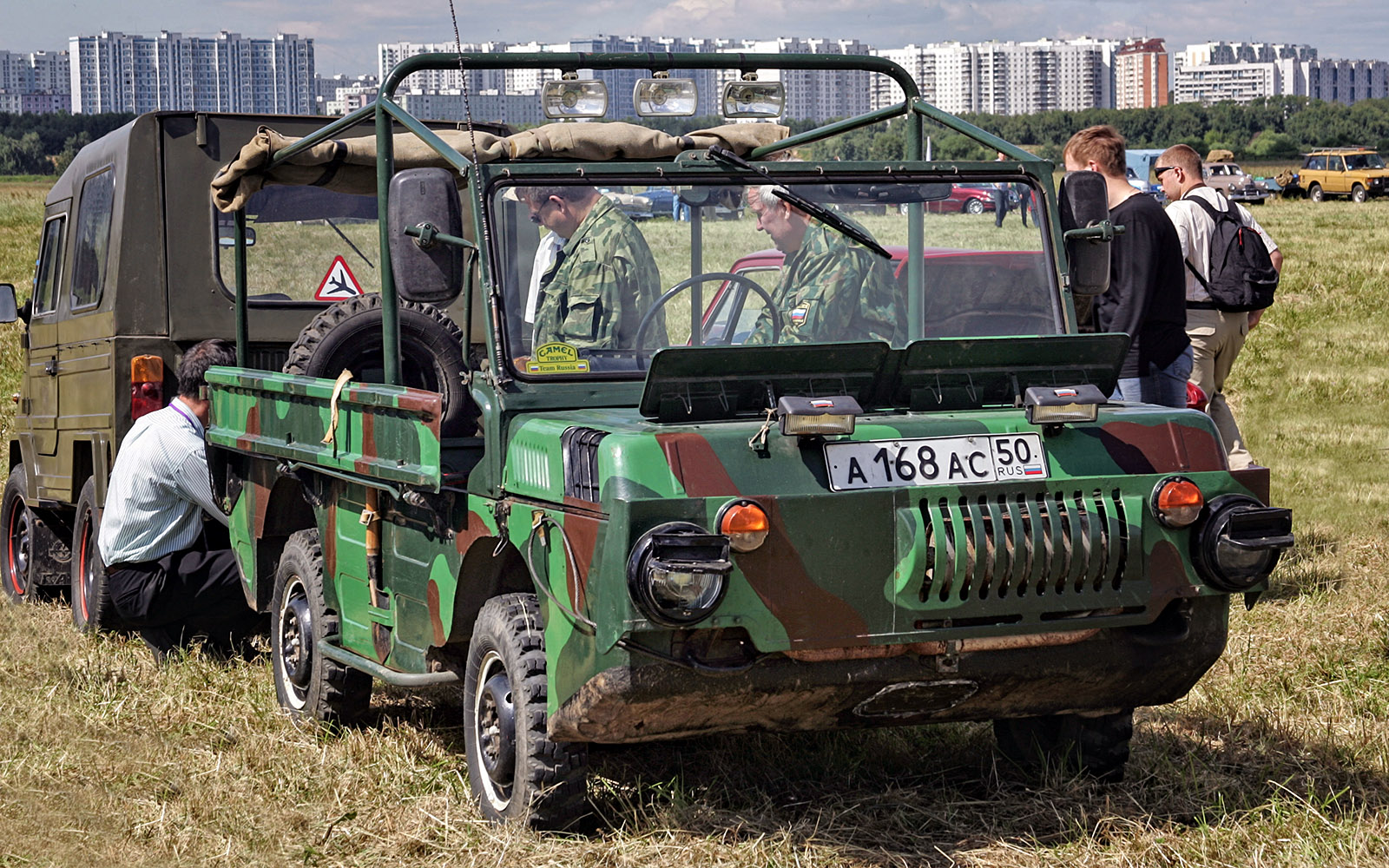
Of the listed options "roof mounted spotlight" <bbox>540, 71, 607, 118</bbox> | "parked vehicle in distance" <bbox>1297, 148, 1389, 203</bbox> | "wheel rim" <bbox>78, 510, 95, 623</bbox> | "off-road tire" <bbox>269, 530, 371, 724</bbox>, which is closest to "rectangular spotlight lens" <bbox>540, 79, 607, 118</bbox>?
"roof mounted spotlight" <bbox>540, 71, 607, 118</bbox>

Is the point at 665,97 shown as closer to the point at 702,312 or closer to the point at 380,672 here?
the point at 702,312

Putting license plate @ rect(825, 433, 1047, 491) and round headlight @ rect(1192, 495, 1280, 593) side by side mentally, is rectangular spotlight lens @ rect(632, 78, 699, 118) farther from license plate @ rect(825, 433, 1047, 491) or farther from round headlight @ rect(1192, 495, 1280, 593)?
round headlight @ rect(1192, 495, 1280, 593)

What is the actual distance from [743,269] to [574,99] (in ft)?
3.16

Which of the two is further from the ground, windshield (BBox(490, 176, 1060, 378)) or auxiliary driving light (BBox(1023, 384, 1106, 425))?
windshield (BBox(490, 176, 1060, 378))

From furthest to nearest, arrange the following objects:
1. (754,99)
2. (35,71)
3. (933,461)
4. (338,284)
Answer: (35,71) → (338,284) → (754,99) → (933,461)

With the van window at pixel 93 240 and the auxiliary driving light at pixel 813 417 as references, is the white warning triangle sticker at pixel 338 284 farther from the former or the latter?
the auxiliary driving light at pixel 813 417

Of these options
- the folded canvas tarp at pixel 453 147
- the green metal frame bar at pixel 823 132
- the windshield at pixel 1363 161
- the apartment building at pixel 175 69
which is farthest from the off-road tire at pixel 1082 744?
the apartment building at pixel 175 69

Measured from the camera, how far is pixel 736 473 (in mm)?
4062

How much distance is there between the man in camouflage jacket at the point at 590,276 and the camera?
5.02 m

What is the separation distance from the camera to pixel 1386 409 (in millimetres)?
15070

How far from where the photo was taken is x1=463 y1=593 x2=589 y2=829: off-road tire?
4477 millimetres

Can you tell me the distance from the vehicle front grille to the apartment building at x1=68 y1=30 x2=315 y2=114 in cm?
8402

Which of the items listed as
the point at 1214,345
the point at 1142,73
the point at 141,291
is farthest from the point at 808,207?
the point at 1142,73

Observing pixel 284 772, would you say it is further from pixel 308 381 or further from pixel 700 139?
pixel 700 139
